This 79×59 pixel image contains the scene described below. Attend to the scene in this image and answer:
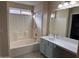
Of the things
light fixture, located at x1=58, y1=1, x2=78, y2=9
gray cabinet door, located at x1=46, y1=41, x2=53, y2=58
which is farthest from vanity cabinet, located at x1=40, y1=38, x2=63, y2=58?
light fixture, located at x1=58, y1=1, x2=78, y2=9

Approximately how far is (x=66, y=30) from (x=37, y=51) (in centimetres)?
180

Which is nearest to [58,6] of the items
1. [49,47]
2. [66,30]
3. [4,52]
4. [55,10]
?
[55,10]

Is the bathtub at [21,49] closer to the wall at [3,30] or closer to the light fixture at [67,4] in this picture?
the wall at [3,30]

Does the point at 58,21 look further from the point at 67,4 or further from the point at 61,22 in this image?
the point at 67,4

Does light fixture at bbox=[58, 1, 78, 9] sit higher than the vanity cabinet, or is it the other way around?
light fixture at bbox=[58, 1, 78, 9]

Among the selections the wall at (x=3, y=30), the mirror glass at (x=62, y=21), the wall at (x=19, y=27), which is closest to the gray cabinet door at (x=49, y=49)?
the mirror glass at (x=62, y=21)

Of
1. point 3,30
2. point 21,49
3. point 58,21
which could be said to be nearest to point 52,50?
point 58,21

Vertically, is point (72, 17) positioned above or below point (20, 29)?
above

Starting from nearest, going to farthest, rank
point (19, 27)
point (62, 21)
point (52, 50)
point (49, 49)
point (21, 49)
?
point (52, 50), point (49, 49), point (62, 21), point (21, 49), point (19, 27)

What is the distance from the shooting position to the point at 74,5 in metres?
2.53

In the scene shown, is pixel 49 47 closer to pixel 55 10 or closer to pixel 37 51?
pixel 37 51

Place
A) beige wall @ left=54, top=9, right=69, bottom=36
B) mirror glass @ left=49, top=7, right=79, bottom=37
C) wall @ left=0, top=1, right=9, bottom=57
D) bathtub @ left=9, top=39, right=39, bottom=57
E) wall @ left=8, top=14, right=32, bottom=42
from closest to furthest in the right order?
wall @ left=0, top=1, right=9, bottom=57
mirror glass @ left=49, top=7, right=79, bottom=37
beige wall @ left=54, top=9, right=69, bottom=36
bathtub @ left=9, top=39, right=39, bottom=57
wall @ left=8, top=14, right=32, bottom=42

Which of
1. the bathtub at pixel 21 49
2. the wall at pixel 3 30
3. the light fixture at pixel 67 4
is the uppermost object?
the light fixture at pixel 67 4

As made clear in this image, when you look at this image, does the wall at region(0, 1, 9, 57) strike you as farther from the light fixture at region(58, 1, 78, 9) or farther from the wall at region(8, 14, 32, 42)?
the light fixture at region(58, 1, 78, 9)
